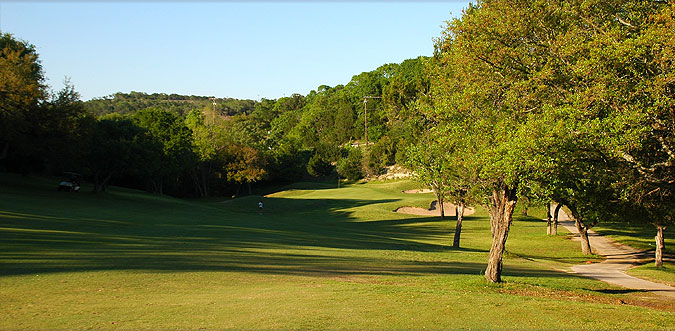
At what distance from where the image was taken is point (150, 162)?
55250 mm

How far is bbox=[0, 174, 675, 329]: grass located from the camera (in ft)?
35.4

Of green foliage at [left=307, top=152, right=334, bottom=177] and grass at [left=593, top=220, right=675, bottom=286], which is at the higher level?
green foliage at [left=307, top=152, right=334, bottom=177]

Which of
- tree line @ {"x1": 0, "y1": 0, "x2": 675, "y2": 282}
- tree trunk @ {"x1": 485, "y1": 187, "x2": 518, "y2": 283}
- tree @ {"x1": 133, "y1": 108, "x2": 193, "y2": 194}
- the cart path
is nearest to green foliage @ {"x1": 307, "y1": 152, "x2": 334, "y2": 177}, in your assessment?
tree @ {"x1": 133, "y1": 108, "x2": 193, "y2": 194}

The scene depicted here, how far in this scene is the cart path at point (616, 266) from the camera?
816 inches

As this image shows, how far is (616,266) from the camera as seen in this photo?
28641 mm

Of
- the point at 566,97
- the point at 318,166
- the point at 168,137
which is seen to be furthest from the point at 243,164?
the point at 566,97

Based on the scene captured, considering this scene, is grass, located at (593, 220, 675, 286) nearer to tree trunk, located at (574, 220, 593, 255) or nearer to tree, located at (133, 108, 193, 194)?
tree trunk, located at (574, 220, 593, 255)

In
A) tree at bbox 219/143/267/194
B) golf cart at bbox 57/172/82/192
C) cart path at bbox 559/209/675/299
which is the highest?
tree at bbox 219/143/267/194

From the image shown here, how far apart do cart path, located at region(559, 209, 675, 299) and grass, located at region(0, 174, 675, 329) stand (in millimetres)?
1390

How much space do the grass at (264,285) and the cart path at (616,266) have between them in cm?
139

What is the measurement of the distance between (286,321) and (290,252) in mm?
12564

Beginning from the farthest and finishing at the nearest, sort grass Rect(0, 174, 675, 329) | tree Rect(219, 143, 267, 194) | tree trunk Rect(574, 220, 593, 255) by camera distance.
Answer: tree Rect(219, 143, 267, 194)
tree trunk Rect(574, 220, 593, 255)
grass Rect(0, 174, 675, 329)

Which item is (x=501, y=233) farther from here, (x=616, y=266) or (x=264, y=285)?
(x=616, y=266)

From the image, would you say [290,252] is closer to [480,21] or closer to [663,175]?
[480,21]
